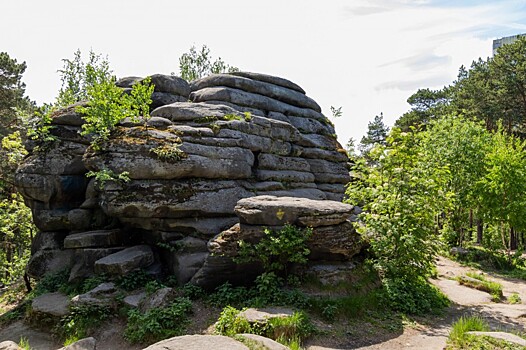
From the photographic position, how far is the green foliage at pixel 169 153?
13.1 meters

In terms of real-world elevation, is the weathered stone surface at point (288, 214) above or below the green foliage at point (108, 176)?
below

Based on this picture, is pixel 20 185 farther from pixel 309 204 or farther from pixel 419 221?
pixel 419 221

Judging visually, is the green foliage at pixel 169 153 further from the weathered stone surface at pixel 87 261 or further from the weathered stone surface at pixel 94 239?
the weathered stone surface at pixel 87 261

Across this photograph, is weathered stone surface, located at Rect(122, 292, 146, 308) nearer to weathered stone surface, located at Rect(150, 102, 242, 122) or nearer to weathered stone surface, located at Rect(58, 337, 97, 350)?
weathered stone surface, located at Rect(58, 337, 97, 350)

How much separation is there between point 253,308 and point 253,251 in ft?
6.01

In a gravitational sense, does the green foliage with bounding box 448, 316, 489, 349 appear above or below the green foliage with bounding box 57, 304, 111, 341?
above

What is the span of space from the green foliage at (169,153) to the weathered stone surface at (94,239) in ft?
13.9

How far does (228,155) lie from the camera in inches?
585

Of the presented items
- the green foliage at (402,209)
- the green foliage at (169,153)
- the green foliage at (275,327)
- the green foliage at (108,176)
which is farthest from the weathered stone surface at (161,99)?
the green foliage at (275,327)

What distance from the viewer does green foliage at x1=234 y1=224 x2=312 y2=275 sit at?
10.7 m

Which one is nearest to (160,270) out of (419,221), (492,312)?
(419,221)

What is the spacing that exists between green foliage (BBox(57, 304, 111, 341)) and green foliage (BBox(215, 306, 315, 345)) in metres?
4.33

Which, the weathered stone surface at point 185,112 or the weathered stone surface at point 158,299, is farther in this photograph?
the weathered stone surface at point 185,112

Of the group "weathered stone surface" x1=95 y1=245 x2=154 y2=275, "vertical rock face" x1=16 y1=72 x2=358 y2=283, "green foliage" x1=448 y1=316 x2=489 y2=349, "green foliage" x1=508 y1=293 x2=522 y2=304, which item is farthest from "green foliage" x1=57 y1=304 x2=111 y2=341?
"green foliage" x1=508 y1=293 x2=522 y2=304
